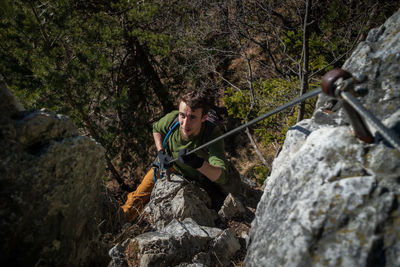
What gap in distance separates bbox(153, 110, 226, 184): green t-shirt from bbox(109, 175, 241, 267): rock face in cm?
48

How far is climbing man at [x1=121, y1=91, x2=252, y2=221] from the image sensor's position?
3.19 metres

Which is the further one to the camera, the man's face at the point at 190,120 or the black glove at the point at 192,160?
the man's face at the point at 190,120

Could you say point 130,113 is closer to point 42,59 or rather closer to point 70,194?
point 42,59

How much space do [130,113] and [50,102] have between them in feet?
6.38

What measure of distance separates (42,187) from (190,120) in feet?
6.65

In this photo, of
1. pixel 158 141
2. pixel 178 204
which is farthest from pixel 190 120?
pixel 178 204

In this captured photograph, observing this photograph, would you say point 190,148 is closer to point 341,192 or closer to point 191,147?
point 191,147

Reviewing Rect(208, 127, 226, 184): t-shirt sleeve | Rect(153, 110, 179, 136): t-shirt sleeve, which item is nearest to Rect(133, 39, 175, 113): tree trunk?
Rect(153, 110, 179, 136): t-shirt sleeve

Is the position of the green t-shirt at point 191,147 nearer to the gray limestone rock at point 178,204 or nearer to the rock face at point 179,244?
the gray limestone rock at point 178,204

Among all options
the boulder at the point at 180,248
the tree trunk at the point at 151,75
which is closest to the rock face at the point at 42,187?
A: the boulder at the point at 180,248

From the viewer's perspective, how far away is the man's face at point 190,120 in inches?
130

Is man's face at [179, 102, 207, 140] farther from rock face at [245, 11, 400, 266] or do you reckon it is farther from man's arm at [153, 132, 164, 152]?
rock face at [245, 11, 400, 266]

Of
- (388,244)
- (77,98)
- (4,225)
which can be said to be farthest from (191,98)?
(388,244)

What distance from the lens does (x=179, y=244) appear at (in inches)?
95.0
